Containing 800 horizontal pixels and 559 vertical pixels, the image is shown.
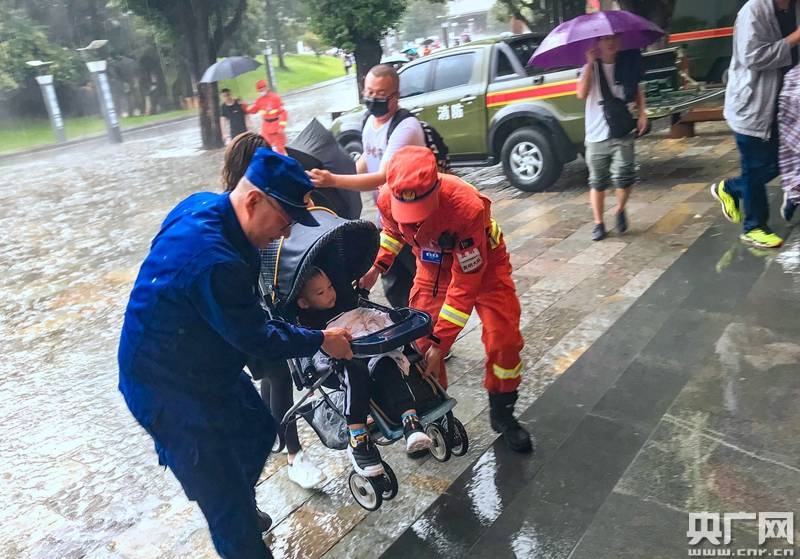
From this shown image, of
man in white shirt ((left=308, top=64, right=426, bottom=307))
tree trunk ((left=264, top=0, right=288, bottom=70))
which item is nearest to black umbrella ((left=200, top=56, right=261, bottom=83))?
tree trunk ((left=264, top=0, right=288, bottom=70))

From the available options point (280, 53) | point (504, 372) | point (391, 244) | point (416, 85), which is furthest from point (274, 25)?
point (504, 372)

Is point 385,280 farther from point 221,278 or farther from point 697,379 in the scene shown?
point 221,278

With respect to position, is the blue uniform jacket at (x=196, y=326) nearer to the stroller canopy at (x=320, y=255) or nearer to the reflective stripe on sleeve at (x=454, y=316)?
the stroller canopy at (x=320, y=255)

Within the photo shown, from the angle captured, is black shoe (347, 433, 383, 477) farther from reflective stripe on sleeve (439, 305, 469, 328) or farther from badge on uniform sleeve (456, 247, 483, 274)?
badge on uniform sleeve (456, 247, 483, 274)

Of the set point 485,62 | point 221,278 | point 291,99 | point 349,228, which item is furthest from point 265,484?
point 291,99

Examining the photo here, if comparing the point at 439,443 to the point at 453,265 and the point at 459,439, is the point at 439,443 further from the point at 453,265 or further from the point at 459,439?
the point at 453,265

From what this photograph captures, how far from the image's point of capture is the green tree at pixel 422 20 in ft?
58.9

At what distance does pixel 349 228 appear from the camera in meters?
2.98

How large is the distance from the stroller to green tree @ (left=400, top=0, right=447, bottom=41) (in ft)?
51.9

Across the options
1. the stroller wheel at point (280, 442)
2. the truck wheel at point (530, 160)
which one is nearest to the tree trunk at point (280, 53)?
the truck wheel at point (530, 160)

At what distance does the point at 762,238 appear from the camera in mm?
5000

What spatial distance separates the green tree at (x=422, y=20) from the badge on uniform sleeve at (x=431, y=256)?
15791 millimetres

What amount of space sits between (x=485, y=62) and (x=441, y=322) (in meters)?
6.54

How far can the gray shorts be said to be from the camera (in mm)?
5922
